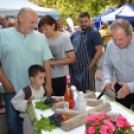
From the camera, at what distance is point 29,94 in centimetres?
239

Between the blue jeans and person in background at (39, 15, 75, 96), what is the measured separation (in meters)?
0.65

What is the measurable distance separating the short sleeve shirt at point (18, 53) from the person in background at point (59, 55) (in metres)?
0.31

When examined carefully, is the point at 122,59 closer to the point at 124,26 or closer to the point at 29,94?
the point at 124,26

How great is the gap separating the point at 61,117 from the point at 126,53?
1.12 meters

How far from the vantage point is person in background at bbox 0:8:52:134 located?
7.56 ft

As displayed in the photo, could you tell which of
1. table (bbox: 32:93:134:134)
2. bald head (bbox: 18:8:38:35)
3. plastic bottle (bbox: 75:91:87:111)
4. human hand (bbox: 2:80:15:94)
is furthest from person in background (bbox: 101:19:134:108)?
human hand (bbox: 2:80:15:94)

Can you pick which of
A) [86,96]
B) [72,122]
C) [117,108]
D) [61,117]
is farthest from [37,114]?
[117,108]

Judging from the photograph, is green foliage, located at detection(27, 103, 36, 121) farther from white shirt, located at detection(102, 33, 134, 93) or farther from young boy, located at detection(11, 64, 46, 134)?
white shirt, located at detection(102, 33, 134, 93)

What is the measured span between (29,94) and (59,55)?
748mm

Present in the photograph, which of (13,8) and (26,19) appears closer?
(26,19)

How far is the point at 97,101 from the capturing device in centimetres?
212

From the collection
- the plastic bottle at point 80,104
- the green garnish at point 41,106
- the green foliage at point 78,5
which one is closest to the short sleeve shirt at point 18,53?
the green garnish at point 41,106

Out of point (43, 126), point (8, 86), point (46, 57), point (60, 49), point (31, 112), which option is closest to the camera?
point (43, 126)

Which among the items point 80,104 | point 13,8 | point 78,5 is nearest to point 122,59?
point 80,104
